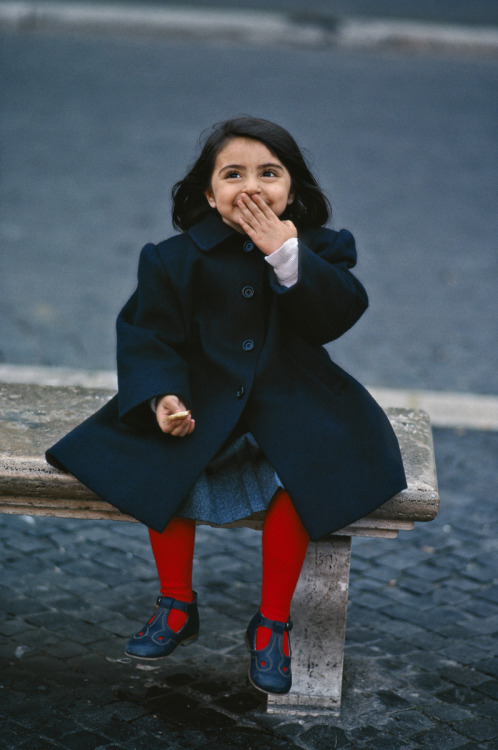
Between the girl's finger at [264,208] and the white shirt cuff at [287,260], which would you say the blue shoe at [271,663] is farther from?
the girl's finger at [264,208]

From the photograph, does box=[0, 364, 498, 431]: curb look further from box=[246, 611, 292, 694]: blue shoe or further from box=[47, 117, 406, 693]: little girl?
box=[246, 611, 292, 694]: blue shoe

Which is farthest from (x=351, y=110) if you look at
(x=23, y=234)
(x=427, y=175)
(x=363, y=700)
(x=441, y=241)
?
(x=363, y=700)

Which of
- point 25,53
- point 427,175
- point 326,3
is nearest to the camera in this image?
point 427,175

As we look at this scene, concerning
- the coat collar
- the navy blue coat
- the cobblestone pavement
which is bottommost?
the cobblestone pavement

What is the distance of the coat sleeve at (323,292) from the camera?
2439mm

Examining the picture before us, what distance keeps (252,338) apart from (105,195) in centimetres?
663

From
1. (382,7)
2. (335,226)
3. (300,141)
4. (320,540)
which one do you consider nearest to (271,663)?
(320,540)

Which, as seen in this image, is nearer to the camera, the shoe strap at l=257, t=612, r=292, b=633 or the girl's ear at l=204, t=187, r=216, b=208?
the shoe strap at l=257, t=612, r=292, b=633

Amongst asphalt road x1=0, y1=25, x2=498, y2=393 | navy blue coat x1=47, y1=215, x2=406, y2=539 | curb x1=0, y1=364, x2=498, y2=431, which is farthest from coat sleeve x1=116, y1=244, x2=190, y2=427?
asphalt road x1=0, y1=25, x2=498, y2=393

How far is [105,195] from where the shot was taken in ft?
29.2

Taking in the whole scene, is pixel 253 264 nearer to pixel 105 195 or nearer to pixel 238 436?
pixel 238 436

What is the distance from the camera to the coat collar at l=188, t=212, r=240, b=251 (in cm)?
261

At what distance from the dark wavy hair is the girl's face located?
0.07ft

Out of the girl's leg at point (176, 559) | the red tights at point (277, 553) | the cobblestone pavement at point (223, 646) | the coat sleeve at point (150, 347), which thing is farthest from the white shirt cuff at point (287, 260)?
the cobblestone pavement at point (223, 646)
